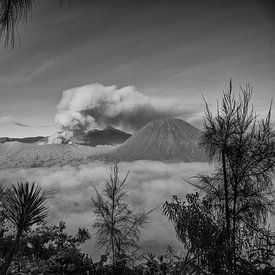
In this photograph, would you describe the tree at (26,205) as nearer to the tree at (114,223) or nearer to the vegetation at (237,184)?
the vegetation at (237,184)

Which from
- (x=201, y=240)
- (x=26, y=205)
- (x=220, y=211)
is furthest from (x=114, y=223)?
(x=26, y=205)

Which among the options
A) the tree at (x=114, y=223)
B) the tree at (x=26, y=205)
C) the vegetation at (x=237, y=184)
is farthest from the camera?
the tree at (x=114, y=223)

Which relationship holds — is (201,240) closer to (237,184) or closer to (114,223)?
(237,184)

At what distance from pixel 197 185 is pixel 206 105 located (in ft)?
6.09

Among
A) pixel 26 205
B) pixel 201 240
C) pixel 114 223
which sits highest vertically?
pixel 26 205

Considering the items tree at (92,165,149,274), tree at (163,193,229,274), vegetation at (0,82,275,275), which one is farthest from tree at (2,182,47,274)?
tree at (92,165,149,274)

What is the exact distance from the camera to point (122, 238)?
7.28m

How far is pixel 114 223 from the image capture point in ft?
24.4

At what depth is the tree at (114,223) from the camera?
284 inches

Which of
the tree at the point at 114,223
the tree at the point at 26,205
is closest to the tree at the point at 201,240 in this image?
the tree at the point at 26,205

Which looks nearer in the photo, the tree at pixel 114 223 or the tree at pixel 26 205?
the tree at pixel 26 205

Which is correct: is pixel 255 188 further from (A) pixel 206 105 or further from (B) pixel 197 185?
(A) pixel 206 105

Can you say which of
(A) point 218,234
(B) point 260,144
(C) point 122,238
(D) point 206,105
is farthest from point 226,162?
(C) point 122,238

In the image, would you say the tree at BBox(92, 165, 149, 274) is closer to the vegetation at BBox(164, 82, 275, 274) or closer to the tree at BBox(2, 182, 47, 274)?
the vegetation at BBox(164, 82, 275, 274)
